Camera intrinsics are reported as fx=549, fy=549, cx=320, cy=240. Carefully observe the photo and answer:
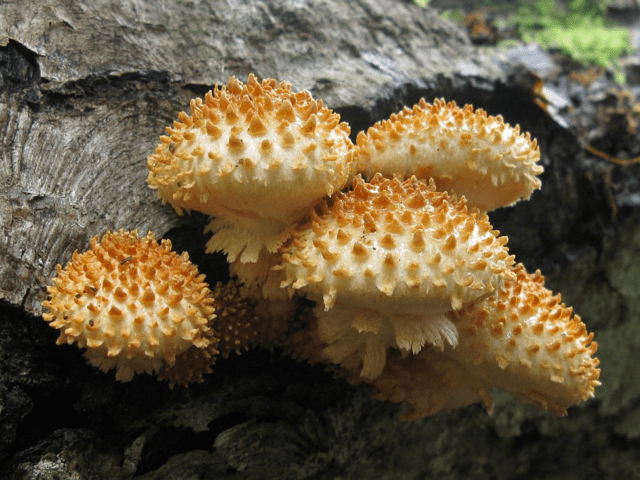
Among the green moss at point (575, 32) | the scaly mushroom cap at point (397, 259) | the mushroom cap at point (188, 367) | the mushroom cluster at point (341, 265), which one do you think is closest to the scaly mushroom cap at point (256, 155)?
→ the mushroom cluster at point (341, 265)

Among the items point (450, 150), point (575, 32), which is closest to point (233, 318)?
point (450, 150)

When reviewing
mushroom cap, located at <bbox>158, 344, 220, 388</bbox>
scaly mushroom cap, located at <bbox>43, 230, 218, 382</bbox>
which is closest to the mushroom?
mushroom cap, located at <bbox>158, 344, 220, 388</bbox>

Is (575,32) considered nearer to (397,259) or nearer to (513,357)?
(513,357)

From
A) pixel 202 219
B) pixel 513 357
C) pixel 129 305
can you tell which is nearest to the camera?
pixel 129 305

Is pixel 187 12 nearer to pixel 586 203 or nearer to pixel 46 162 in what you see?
pixel 46 162

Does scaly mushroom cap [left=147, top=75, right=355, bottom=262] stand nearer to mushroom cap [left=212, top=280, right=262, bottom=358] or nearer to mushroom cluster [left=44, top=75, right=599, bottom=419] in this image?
mushroom cluster [left=44, top=75, right=599, bottom=419]

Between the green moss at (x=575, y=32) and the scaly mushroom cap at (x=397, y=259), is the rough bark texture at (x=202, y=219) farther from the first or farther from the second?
the scaly mushroom cap at (x=397, y=259)
